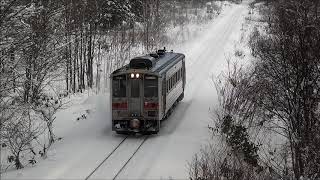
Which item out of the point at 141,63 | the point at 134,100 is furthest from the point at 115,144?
the point at 141,63

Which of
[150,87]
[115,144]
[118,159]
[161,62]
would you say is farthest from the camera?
[161,62]

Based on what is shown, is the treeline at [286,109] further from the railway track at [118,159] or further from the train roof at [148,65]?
the train roof at [148,65]

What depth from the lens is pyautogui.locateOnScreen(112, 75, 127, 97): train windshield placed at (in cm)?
2038

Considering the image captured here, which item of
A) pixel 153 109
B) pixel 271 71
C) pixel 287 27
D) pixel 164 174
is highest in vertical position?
pixel 287 27

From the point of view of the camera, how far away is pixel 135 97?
20.5 metres

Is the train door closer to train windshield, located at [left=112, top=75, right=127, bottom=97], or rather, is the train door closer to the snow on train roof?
train windshield, located at [left=112, top=75, right=127, bottom=97]

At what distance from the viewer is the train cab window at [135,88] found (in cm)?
2039

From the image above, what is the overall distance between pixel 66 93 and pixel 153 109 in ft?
34.5

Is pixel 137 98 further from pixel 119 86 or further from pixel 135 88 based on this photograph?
pixel 119 86

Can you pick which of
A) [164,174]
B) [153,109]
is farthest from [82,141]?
[164,174]

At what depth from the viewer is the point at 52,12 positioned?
23672 mm

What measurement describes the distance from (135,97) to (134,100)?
0.13m

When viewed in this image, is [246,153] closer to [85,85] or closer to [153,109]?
[153,109]

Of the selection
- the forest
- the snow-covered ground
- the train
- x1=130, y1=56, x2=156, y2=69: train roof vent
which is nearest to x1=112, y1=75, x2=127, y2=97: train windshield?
the train
